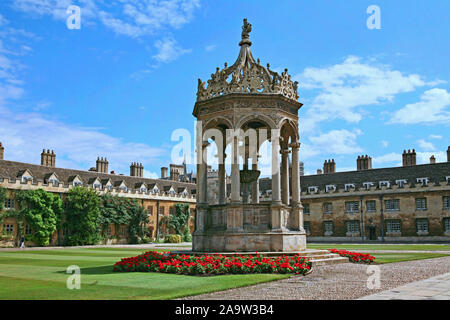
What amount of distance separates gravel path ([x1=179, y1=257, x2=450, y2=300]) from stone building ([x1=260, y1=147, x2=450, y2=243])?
38.2 metres

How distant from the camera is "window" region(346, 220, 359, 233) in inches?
2056

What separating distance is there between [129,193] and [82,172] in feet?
20.8

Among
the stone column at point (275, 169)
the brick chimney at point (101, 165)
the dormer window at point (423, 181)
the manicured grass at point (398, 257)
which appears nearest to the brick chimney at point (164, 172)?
the brick chimney at point (101, 165)

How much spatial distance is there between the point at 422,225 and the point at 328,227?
→ 36.8 feet

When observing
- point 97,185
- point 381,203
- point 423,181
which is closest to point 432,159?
point 423,181

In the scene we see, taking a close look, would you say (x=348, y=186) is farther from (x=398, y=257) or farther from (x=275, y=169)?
(x=275, y=169)

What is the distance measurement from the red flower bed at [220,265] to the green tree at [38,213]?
32.9 metres

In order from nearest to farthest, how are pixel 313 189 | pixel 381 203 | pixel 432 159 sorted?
pixel 381 203
pixel 432 159
pixel 313 189

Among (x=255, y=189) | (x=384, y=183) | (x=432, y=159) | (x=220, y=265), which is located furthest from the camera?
(x=432, y=159)

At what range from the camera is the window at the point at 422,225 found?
1874 inches

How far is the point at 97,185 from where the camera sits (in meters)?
51.2
